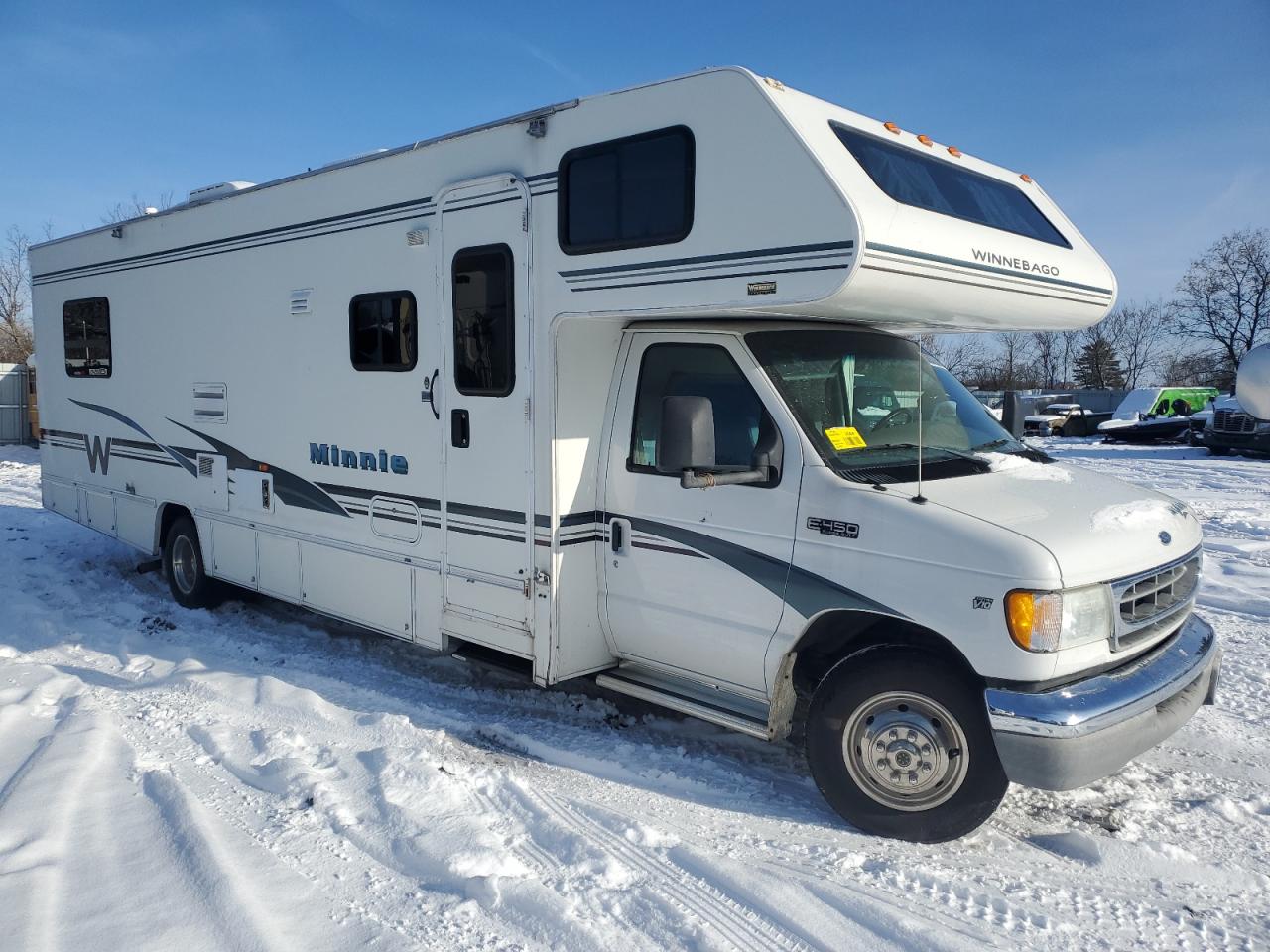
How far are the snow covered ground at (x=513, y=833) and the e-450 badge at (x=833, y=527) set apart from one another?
1.26 m

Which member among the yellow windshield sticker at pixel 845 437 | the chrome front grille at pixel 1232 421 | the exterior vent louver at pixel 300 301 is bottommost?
the chrome front grille at pixel 1232 421

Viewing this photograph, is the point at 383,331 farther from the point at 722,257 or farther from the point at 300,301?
the point at 722,257

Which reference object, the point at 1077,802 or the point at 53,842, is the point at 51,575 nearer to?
the point at 53,842

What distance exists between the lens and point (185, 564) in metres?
7.68

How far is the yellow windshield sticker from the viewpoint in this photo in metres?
4.16

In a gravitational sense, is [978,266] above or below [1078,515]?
above

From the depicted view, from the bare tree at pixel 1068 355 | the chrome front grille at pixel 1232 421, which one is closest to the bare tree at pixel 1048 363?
the bare tree at pixel 1068 355

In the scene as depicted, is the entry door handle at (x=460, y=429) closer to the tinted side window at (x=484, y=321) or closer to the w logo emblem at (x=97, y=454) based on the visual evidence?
the tinted side window at (x=484, y=321)

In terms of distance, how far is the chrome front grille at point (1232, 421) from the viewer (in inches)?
794

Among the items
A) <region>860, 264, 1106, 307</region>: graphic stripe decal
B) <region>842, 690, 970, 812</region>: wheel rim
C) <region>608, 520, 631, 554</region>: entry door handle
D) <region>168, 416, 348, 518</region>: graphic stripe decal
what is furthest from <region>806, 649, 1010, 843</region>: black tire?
<region>168, 416, 348, 518</region>: graphic stripe decal

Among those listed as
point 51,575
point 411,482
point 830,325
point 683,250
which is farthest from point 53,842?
point 51,575

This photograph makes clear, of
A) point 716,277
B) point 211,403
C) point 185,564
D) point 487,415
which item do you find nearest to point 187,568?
point 185,564

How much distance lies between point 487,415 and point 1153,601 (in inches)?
131

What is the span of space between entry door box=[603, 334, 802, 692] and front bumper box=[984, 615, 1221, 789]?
1.09 m
